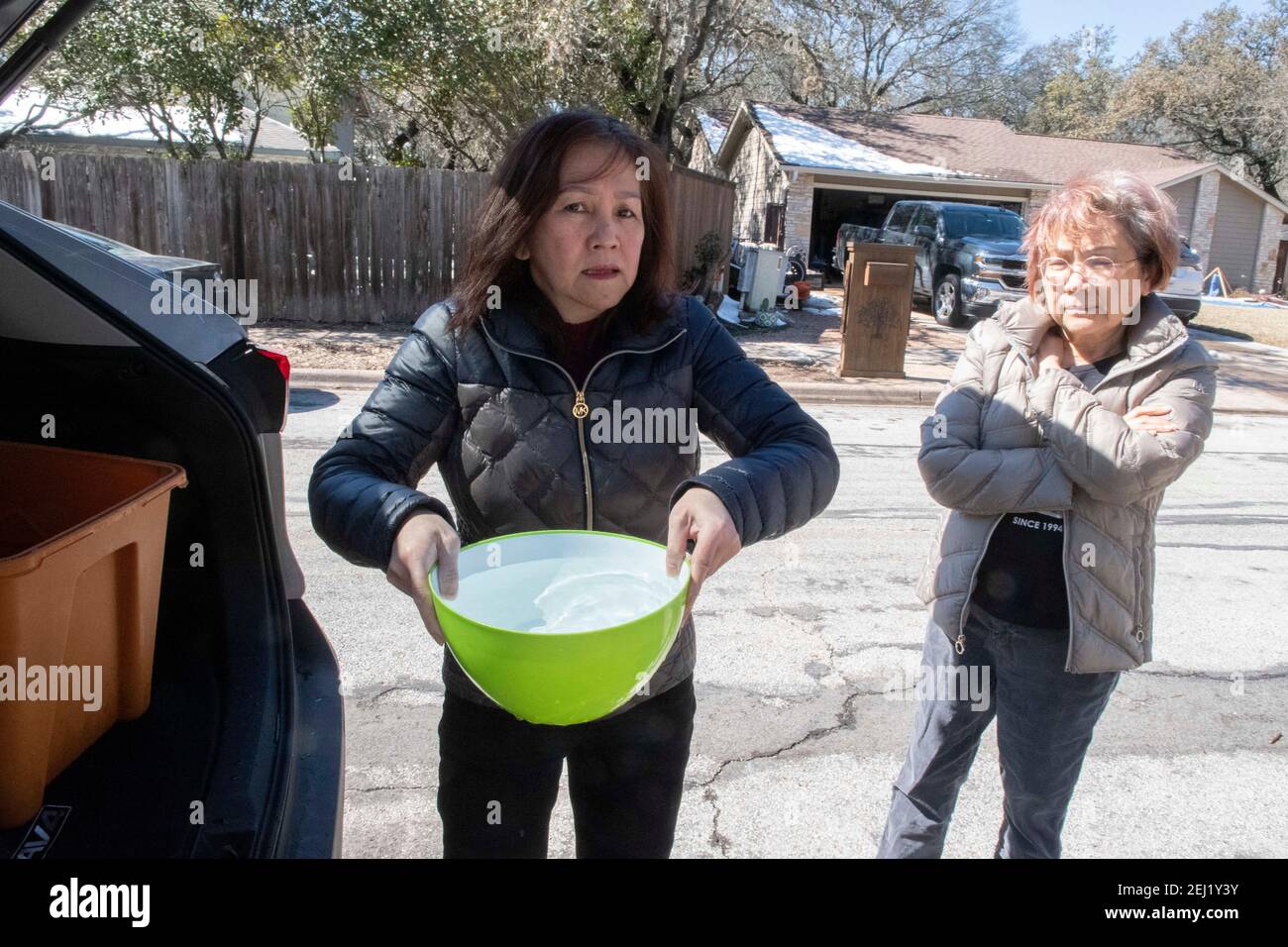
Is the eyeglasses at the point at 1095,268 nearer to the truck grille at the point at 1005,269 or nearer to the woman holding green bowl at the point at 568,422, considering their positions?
the woman holding green bowl at the point at 568,422

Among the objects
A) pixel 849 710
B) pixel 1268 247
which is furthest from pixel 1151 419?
pixel 1268 247

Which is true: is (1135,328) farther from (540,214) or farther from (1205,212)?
(1205,212)

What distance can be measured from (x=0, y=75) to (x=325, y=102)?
15.0 meters

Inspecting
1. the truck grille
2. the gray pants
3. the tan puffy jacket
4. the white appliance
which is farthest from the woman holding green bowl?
the truck grille

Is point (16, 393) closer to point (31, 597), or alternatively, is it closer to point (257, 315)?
point (31, 597)

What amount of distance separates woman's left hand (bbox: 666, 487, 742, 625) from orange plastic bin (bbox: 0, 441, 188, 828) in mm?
967

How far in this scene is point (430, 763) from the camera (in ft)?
10.5

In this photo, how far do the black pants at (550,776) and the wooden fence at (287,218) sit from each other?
10122 mm

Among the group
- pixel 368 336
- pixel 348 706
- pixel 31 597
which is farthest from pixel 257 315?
pixel 31 597

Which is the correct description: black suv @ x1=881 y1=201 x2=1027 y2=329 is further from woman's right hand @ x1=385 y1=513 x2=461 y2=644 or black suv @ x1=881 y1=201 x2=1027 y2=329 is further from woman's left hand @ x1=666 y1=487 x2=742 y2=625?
woman's right hand @ x1=385 y1=513 x2=461 y2=644

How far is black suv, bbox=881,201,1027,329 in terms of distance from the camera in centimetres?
1473

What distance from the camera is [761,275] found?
15.1 meters

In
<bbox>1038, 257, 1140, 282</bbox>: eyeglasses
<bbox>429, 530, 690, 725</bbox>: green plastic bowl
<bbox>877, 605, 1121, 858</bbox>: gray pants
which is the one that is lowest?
<bbox>877, 605, 1121, 858</bbox>: gray pants
